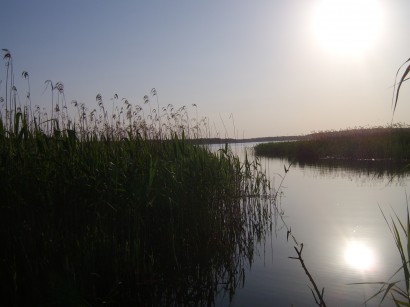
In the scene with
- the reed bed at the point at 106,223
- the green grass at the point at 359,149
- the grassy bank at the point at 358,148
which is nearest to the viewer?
the reed bed at the point at 106,223

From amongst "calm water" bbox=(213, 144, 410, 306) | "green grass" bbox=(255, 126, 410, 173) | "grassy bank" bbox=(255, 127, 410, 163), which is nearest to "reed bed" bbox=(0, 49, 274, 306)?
"calm water" bbox=(213, 144, 410, 306)

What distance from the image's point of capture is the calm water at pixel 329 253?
4199 mm

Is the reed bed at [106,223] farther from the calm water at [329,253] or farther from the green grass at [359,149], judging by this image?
the green grass at [359,149]

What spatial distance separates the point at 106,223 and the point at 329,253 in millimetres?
3553

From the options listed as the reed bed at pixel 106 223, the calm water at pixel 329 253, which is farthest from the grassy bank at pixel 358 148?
the reed bed at pixel 106 223

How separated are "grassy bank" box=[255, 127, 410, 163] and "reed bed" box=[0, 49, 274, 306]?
42.1ft

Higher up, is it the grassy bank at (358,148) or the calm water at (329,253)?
the grassy bank at (358,148)

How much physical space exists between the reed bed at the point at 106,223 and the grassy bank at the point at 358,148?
12834 millimetres

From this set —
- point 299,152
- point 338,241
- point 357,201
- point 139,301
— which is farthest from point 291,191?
point 299,152

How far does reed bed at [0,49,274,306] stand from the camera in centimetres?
349

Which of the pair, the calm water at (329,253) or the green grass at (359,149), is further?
the green grass at (359,149)

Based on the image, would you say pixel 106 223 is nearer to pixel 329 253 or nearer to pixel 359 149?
pixel 329 253

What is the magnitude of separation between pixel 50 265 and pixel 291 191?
9625 millimetres

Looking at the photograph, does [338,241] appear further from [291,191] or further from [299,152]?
[299,152]
